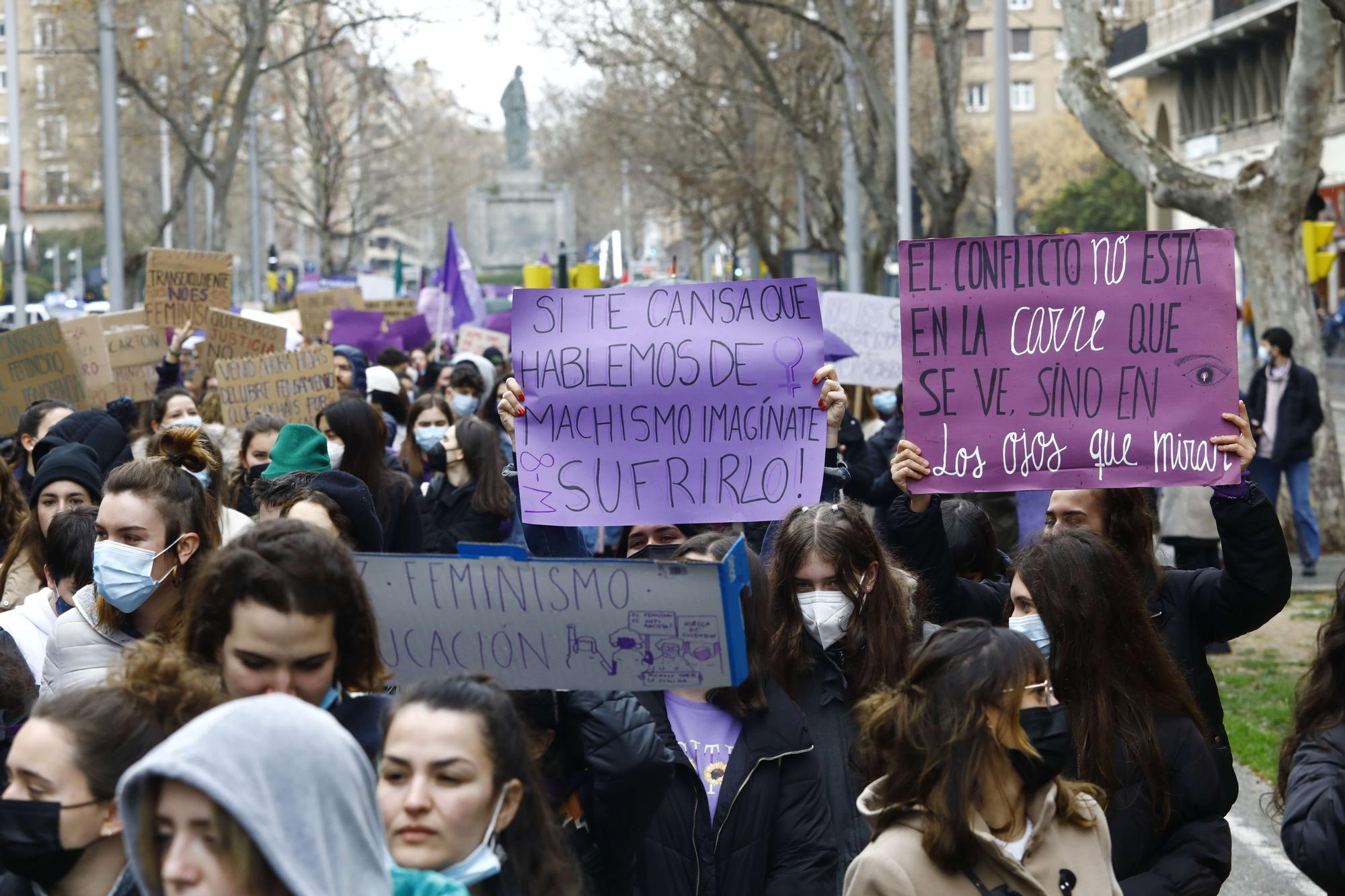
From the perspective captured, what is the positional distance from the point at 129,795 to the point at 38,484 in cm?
402

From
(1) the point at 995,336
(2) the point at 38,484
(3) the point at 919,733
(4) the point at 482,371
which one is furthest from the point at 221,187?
(3) the point at 919,733

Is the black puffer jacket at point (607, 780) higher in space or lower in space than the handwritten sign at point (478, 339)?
lower

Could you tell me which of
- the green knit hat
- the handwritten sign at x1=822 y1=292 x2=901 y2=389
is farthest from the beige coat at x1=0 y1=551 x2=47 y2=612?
the handwritten sign at x1=822 y1=292 x2=901 y2=389

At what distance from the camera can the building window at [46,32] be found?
28469 millimetres

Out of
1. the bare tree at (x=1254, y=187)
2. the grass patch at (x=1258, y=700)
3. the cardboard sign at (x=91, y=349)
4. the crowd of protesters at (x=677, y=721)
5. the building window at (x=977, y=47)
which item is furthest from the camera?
the building window at (x=977, y=47)

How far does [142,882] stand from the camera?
7.91ft

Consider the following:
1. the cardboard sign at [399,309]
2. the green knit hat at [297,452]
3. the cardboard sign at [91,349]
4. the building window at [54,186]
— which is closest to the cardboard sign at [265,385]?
the cardboard sign at [91,349]

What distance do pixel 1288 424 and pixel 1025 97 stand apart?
268 ft

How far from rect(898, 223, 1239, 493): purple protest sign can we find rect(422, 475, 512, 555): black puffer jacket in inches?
131

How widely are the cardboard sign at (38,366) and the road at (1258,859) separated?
6250 mm

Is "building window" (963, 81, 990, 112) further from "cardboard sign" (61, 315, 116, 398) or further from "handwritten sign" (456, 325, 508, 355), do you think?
"cardboard sign" (61, 315, 116, 398)

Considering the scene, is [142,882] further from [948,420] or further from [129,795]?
[948,420]

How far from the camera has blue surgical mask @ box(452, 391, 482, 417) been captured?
11.3 m

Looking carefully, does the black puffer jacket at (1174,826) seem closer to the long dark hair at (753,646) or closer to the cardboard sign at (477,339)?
the long dark hair at (753,646)
